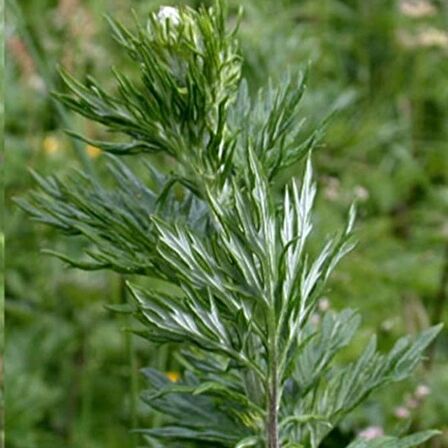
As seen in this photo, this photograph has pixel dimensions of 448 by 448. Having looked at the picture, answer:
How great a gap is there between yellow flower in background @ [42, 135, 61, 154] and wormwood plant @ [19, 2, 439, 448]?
1340mm

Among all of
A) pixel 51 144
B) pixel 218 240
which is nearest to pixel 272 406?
pixel 218 240

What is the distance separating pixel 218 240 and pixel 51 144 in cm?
158

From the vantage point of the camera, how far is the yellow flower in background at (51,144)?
2.27 meters

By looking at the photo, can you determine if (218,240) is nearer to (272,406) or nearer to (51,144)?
(272,406)

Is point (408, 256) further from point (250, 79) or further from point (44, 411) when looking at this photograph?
point (44, 411)

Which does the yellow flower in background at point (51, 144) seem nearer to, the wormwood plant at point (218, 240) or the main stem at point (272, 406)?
the wormwood plant at point (218, 240)

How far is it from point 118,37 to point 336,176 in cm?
155

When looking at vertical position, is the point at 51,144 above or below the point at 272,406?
above

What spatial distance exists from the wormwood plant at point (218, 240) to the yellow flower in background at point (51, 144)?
1.34 meters

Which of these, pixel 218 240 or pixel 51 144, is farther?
pixel 51 144

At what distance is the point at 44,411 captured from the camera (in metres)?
1.76

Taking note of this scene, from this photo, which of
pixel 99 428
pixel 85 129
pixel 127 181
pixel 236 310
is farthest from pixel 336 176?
pixel 236 310

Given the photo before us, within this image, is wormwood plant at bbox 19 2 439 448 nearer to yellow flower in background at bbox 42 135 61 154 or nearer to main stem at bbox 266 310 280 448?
main stem at bbox 266 310 280 448

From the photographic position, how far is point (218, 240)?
78 centimetres
